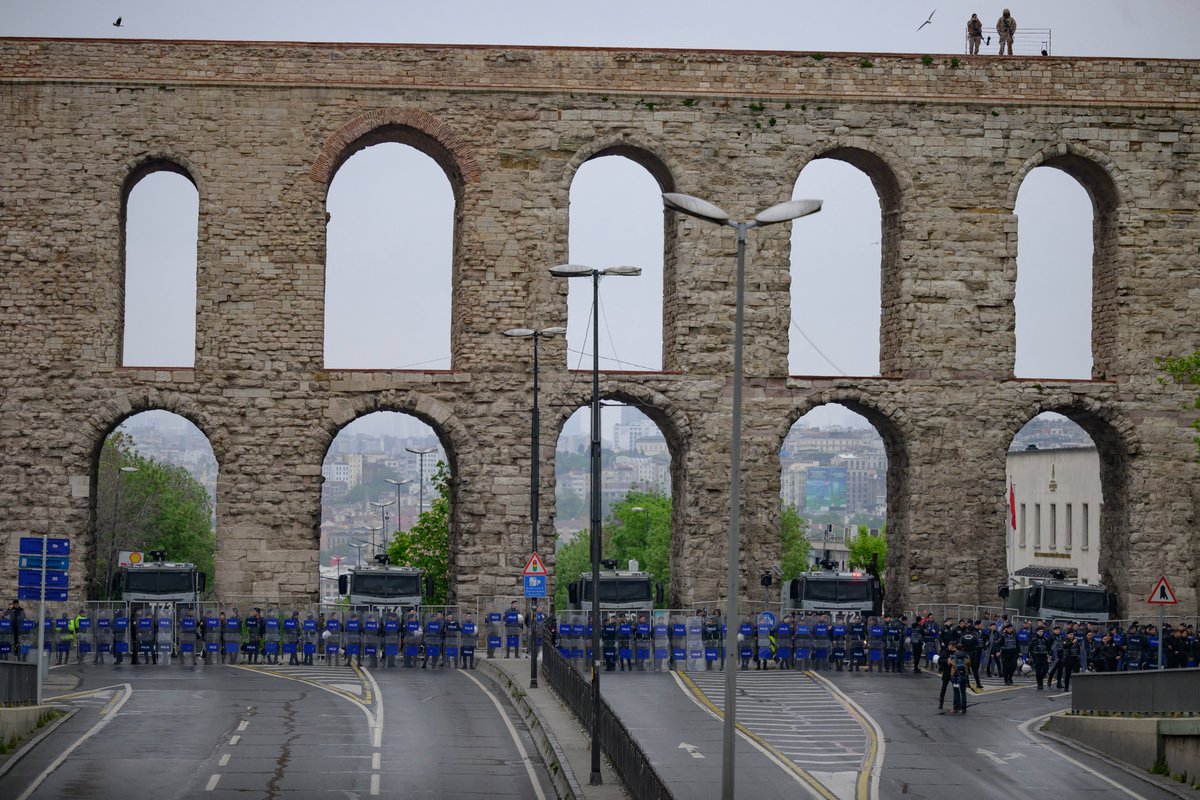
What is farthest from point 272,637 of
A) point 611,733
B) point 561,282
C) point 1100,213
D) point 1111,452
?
point 1100,213

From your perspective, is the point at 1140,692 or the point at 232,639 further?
the point at 232,639

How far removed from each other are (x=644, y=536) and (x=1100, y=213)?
70.6m

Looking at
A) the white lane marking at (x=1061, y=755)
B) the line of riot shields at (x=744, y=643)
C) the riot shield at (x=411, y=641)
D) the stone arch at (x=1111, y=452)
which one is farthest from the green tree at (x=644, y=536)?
the white lane marking at (x=1061, y=755)

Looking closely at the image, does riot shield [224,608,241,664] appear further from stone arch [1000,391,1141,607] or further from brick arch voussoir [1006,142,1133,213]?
brick arch voussoir [1006,142,1133,213]

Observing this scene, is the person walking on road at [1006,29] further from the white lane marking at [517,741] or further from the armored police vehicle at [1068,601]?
the white lane marking at [517,741]

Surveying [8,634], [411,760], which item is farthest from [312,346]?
[411,760]

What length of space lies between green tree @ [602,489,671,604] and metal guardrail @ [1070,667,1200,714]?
7156 cm

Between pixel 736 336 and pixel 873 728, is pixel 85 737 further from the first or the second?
pixel 873 728

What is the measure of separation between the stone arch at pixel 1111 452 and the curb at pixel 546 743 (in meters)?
20.0

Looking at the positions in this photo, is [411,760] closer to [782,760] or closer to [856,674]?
[782,760]

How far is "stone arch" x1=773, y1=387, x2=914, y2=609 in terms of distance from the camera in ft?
167

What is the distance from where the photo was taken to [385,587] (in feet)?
155

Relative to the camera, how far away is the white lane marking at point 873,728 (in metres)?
27.0

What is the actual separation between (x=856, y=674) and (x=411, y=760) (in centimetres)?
1789
